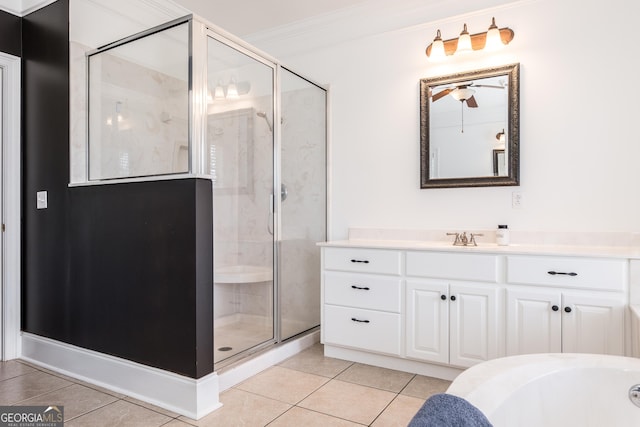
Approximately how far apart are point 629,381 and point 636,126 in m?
1.72

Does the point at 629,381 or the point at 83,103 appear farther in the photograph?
the point at 83,103

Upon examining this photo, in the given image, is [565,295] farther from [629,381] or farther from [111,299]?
[111,299]

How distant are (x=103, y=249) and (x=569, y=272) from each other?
2.63 meters

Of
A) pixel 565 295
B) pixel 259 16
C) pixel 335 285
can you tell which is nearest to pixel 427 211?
pixel 335 285

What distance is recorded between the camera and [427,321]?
2.52m

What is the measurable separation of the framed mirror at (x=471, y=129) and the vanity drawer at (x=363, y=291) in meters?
0.81

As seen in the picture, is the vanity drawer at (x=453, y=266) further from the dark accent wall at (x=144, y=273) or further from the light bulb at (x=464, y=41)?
the light bulb at (x=464, y=41)

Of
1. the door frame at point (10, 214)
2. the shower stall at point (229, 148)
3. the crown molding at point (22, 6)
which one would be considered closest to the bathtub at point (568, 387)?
the shower stall at point (229, 148)

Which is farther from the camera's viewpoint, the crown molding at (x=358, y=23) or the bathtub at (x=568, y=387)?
the crown molding at (x=358, y=23)

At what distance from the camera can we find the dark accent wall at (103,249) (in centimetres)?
210

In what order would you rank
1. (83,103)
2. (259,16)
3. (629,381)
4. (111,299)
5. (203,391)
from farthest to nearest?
(259,16)
(83,103)
(111,299)
(203,391)
(629,381)

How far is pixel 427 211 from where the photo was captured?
2.99 m

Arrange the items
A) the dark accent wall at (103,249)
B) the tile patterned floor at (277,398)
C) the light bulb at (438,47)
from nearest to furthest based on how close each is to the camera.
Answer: the tile patterned floor at (277,398) → the dark accent wall at (103,249) → the light bulb at (438,47)

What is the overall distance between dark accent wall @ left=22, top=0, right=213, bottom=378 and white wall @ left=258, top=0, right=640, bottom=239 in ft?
4.97
